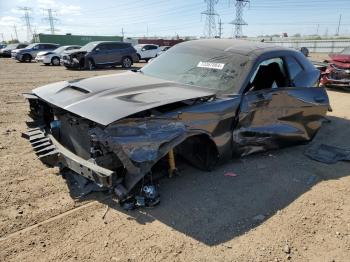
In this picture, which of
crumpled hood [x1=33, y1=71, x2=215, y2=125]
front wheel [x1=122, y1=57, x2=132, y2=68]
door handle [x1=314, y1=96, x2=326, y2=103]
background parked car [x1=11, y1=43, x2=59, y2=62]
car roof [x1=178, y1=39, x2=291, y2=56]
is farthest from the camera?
background parked car [x1=11, y1=43, x2=59, y2=62]

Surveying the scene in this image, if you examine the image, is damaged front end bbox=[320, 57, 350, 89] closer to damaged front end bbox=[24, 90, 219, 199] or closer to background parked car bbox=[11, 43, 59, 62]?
damaged front end bbox=[24, 90, 219, 199]

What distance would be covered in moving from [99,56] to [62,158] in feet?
58.1

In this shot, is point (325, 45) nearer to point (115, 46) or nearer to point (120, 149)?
point (115, 46)

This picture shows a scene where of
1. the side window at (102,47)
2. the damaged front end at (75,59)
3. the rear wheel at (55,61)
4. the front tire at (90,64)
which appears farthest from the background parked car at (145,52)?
the damaged front end at (75,59)

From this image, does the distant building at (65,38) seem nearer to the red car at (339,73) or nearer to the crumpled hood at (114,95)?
the red car at (339,73)

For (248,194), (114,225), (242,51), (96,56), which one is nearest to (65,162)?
(114,225)

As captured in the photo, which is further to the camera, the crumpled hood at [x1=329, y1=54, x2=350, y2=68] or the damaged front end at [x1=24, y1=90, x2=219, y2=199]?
the crumpled hood at [x1=329, y1=54, x2=350, y2=68]

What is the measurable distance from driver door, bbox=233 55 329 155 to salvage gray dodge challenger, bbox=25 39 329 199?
1 cm

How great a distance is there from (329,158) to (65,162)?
12.8 feet

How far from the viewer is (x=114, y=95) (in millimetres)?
3756

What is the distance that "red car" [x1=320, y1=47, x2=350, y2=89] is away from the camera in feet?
37.8

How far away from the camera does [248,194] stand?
3.98 m

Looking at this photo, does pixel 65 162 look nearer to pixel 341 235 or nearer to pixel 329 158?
pixel 341 235

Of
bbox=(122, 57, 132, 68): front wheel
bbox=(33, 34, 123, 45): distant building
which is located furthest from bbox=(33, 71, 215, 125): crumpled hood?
bbox=(33, 34, 123, 45): distant building
